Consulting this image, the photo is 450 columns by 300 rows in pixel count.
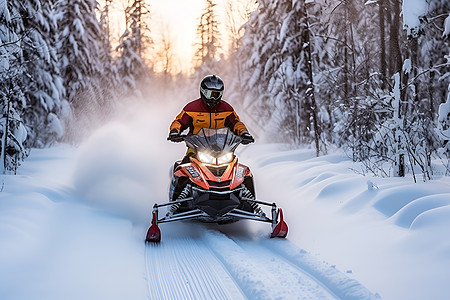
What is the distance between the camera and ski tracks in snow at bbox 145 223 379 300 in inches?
148

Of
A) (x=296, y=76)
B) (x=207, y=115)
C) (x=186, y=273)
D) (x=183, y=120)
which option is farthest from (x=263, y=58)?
(x=186, y=273)

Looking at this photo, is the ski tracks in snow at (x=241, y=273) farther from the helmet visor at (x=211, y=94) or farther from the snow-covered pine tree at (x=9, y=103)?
the snow-covered pine tree at (x=9, y=103)

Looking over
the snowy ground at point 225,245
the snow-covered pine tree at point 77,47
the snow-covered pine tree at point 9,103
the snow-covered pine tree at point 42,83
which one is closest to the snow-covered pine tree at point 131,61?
the snow-covered pine tree at point 77,47

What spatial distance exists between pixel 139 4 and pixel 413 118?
4064 centimetres

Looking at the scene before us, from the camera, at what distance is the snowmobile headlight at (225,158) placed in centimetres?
612

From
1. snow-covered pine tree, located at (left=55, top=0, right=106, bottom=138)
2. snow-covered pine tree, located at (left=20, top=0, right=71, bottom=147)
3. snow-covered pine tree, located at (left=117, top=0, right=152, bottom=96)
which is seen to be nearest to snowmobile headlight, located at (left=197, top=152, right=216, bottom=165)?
snow-covered pine tree, located at (left=20, top=0, right=71, bottom=147)

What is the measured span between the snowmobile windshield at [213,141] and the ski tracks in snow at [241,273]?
137 cm

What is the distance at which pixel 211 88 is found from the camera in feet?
22.8

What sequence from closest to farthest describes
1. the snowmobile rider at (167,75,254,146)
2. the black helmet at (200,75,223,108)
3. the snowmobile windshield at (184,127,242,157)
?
the snowmobile windshield at (184,127,242,157)
the black helmet at (200,75,223,108)
the snowmobile rider at (167,75,254,146)

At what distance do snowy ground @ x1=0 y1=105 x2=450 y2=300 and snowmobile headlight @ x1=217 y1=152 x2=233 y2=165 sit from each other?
1.13 metres

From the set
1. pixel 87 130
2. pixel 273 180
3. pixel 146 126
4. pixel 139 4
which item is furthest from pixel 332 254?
pixel 139 4

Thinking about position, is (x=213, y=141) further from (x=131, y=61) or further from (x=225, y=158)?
(x=131, y=61)

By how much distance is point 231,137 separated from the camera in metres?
6.35

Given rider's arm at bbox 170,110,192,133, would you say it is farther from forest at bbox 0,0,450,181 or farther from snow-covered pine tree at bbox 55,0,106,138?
snow-covered pine tree at bbox 55,0,106,138
